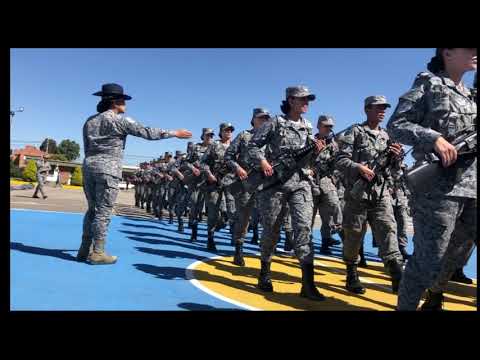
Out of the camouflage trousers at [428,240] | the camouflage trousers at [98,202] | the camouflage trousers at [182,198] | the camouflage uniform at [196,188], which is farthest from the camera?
the camouflage trousers at [182,198]

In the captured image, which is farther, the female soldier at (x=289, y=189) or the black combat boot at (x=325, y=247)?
the black combat boot at (x=325, y=247)

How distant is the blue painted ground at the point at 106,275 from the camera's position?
11.4 ft

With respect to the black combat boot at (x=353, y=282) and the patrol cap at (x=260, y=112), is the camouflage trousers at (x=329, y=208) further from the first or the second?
the black combat boot at (x=353, y=282)

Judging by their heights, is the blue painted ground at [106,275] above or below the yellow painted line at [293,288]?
above

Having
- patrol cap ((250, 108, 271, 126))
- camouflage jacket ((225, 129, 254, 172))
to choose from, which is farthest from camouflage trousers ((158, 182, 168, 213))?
camouflage jacket ((225, 129, 254, 172))

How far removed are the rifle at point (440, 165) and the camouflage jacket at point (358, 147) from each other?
2179 mm

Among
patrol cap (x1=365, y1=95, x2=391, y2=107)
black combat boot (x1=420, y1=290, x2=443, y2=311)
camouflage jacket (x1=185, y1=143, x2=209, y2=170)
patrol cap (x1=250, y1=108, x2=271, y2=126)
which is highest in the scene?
patrol cap (x1=250, y1=108, x2=271, y2=126)

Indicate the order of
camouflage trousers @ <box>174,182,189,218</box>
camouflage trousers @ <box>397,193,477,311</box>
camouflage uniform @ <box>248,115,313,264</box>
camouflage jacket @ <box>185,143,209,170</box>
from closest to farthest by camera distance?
camouflage trousers @ <box>397,193,477,311</box> → camouflage uniform @ <box>248,115,313,264</box> → camouflage jacket @ <box>185,143,209,170</box> → camouflage trousers @ <box>174,182,189,218</box>

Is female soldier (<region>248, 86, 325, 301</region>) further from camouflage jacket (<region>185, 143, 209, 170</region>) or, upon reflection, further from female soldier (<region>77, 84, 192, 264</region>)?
camouflage jacket (<region>185, 143, 209, 170</region>)

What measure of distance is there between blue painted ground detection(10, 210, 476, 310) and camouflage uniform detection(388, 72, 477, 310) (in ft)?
5.58

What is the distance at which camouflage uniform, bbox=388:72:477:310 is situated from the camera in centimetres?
265

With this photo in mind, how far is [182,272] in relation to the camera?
5148 mm

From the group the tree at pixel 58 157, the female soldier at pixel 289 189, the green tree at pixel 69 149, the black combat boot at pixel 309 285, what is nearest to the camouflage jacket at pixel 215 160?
the female soldier at pixel 289 189
